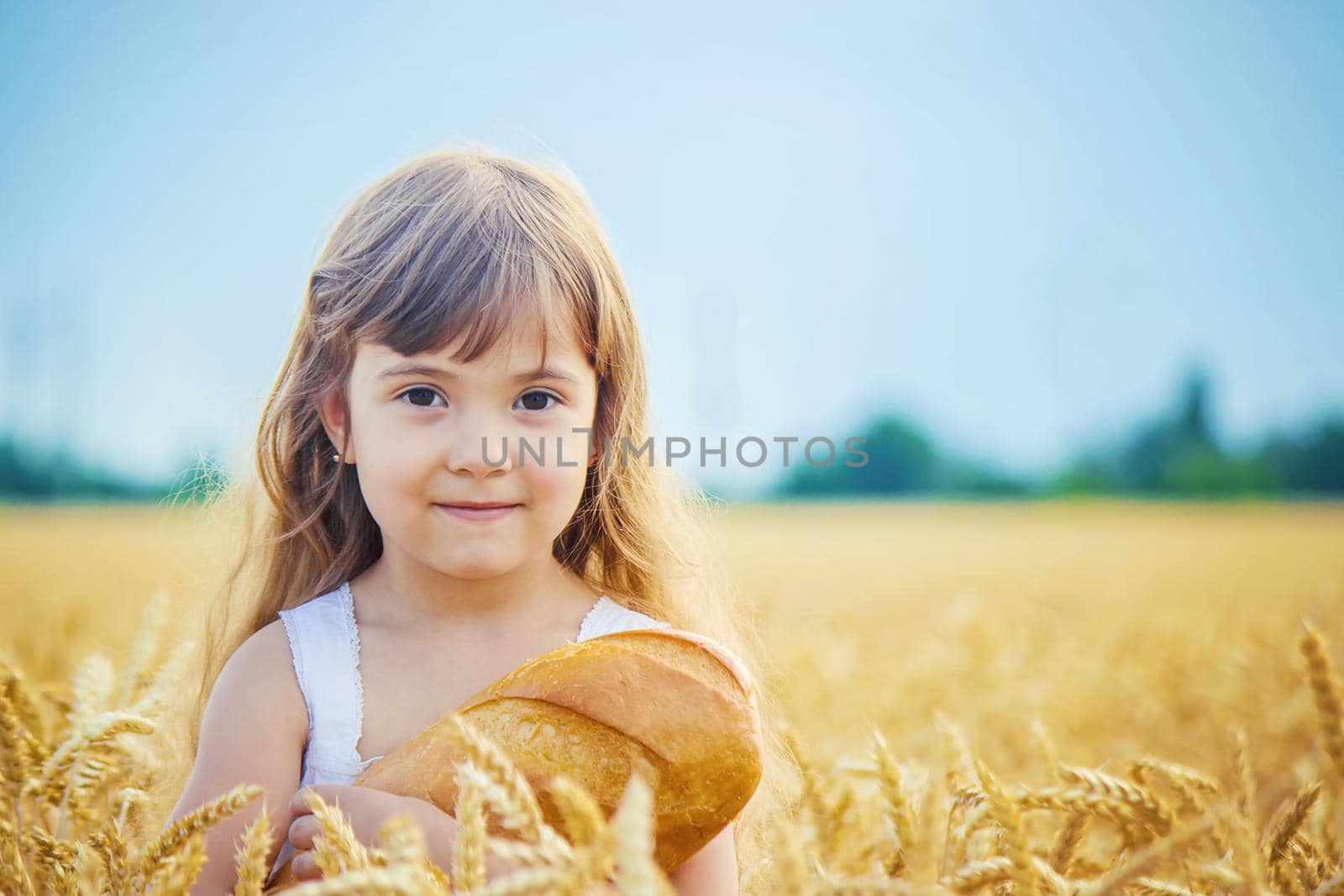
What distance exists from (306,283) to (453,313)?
1.87 feet

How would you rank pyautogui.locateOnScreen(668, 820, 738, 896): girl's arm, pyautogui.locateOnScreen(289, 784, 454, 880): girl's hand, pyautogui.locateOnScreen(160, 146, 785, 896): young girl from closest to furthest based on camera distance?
pyautogui.locateOnScreen(289, 784, 454, 880): girl's hand, pyautogui.locateOnScreen(668, 820, 738, 896): girl's arm, pyautogui.locateOnScreen(160, 146, 785, 896): young girl

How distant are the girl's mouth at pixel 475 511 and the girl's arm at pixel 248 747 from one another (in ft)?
1.33

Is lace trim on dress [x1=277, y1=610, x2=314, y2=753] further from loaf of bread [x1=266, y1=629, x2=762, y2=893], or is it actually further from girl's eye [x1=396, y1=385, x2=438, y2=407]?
girl's eye [x1=396, y1=385, x2=438, y2=407]

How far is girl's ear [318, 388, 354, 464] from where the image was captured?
1932 millimetres

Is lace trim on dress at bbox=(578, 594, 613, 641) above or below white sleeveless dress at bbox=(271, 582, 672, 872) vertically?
above

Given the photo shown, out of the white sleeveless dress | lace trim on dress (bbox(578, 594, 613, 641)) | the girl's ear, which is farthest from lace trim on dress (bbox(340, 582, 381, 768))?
lace trim on dress (bbox(578, 594, 613, 641))

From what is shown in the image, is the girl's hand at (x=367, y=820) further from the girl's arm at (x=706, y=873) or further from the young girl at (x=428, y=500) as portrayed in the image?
the girl's arm at (x=706, y=873)

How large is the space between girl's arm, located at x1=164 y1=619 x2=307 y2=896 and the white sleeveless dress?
0.02 meters

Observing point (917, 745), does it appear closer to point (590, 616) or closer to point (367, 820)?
point (590, 616)

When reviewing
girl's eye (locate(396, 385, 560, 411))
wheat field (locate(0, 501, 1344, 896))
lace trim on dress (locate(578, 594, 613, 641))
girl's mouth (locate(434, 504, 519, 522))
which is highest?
girl's eye (locate(396, 385, 560, 411))

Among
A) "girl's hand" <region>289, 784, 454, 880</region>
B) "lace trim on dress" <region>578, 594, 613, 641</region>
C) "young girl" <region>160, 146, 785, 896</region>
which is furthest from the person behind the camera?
"lace trim on dress" <region>578, 594, 613, 641</region>

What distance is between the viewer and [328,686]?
1.71 meters

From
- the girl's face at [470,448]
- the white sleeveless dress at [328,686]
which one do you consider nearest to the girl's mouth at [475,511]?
the girl's face at [470,448]

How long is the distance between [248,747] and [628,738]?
0.70 m
